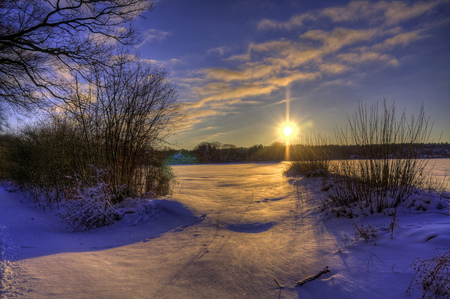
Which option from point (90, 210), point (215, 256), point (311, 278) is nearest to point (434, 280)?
point (311, 278)

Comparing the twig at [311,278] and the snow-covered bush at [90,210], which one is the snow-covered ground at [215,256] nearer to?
the twig at [311,278]

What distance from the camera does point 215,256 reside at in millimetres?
3168

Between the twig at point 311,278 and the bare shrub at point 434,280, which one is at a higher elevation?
the bare shrub at point 434,280

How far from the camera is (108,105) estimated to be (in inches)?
238

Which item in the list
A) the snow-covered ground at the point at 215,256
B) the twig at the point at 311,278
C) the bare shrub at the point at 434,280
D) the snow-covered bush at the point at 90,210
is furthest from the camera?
the snow-covered bush at the point at 90,210

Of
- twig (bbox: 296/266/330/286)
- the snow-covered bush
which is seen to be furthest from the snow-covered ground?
the snow-covered bush

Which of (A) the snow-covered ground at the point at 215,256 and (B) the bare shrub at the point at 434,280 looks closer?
(B) the bare shrub at the point at 434,280

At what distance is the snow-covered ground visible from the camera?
2227mm

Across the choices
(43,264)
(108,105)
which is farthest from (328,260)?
(108,105)

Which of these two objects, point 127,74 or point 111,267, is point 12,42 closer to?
point 127,74

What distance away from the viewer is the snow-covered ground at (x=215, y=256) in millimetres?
2227

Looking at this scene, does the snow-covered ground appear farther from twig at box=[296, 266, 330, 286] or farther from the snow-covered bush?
the snow-covered bush

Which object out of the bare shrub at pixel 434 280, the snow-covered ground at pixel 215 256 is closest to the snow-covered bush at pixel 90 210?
the snow-covered ground at pixel 215 256

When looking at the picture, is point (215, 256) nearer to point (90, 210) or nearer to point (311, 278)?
point (311, 278)
